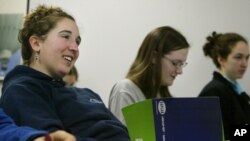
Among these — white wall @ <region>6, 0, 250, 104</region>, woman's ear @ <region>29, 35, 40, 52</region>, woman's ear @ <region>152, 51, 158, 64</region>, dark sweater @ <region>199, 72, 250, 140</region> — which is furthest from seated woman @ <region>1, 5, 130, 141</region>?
white wall @ <region>6, 0, 250, 104</region>

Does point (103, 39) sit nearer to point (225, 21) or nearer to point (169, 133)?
point (225, 21)

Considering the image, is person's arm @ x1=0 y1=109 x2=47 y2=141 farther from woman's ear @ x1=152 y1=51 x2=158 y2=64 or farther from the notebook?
woman's ear @ x1=152 y1=51 x2=158 y2=64

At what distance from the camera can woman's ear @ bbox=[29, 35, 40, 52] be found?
1362 millimetres

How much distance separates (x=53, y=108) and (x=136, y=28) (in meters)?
1.43

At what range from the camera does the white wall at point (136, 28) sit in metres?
2.40

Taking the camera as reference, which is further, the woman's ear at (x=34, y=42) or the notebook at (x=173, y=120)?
the woman's ear at (x=34, y=42)

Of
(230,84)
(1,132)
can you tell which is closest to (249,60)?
(230,84)

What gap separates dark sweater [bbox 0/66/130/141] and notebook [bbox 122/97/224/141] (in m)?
0.21

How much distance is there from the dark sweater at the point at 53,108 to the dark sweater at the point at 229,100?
102 cm

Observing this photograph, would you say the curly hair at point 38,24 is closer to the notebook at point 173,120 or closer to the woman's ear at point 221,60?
the notebook at point 173,120

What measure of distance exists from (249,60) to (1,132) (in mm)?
1924

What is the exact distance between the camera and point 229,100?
7.02 feet

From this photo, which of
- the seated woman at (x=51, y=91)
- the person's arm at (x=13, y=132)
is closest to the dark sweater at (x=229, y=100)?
the seated woman at (x=51, y=91)

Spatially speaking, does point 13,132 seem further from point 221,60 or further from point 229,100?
point 221,60
